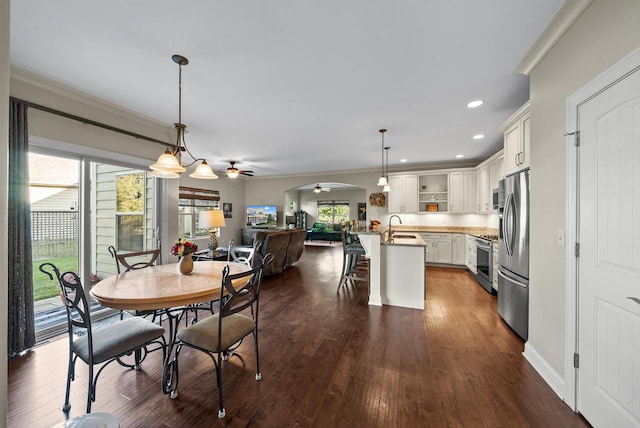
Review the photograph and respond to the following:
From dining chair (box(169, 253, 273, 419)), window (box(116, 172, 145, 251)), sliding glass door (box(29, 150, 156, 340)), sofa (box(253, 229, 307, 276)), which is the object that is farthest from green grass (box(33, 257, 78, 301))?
sofa (box(253, 229, 307, 276))

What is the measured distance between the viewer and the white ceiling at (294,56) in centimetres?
161

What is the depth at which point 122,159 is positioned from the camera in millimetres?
3262

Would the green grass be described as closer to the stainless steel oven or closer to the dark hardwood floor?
the dark hardwood floor

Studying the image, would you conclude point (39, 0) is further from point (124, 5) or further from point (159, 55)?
point (159, 55)

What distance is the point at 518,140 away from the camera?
8.74ft

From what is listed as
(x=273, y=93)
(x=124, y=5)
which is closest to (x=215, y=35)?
(x=124, y=5)

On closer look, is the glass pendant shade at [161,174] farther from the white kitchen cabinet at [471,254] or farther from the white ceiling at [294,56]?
the white kitchen cabinet at [471,254]

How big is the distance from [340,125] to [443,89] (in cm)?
152

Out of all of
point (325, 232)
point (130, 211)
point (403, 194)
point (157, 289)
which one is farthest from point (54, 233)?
point (325, 232)

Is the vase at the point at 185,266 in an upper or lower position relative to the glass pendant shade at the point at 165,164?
lower

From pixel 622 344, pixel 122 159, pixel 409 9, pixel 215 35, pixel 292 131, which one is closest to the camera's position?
pixel 622 344

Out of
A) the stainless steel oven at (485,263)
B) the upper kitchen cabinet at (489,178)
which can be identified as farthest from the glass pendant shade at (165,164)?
the upper kitchen cabinet at (489,178)

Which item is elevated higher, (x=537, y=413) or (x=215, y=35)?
(x=215, y=35)

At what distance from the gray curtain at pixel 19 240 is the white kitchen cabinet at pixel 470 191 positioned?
7324 millimetres
